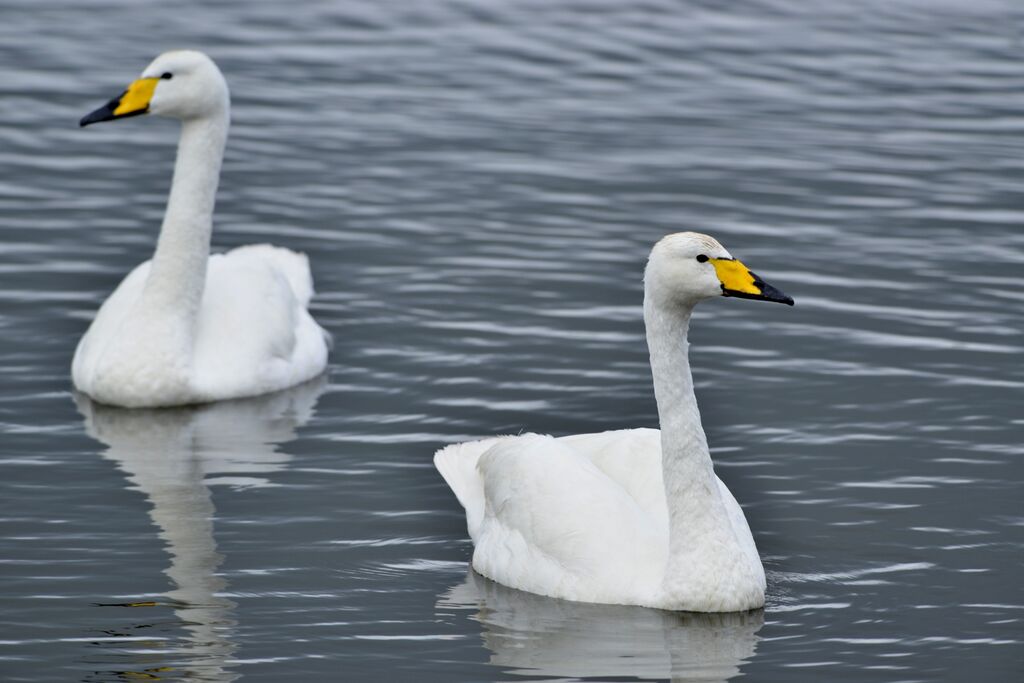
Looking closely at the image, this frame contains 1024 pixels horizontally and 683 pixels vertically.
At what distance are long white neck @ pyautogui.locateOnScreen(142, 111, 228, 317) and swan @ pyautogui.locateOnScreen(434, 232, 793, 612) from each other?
4.21m

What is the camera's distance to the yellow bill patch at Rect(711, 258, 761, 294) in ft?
33.5

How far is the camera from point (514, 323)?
1567 cm

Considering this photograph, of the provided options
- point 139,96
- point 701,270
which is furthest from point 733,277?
point 139,96

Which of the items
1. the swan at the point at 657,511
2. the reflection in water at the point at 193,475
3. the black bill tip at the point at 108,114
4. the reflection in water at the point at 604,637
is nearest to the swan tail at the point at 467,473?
the swan at the point at 657,511

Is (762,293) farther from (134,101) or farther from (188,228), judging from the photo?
(134,101)

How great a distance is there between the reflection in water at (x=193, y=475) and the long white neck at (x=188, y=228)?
2.56 feet

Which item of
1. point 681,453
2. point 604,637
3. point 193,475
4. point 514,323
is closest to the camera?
point 604,637

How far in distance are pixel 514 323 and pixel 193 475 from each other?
11.9 ft

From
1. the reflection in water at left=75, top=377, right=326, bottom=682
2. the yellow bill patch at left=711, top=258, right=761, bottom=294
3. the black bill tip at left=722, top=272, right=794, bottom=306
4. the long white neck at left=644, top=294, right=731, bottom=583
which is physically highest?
the yellow bill patch at left=711, top=258, right=761, bottom=294

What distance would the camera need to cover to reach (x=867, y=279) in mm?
16750

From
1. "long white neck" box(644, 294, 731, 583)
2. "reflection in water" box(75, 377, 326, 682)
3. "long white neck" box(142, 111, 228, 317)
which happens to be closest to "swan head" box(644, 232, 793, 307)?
"long white neck" box(644, 294, 731, 583)

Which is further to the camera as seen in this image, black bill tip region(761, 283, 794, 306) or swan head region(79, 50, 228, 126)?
swan head region(79, 50, 228, 126)

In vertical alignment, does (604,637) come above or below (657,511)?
below

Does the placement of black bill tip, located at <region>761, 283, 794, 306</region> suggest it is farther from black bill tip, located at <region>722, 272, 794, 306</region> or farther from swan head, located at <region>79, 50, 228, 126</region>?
swan head, located at <region>79, 50, 228, 126</region>
